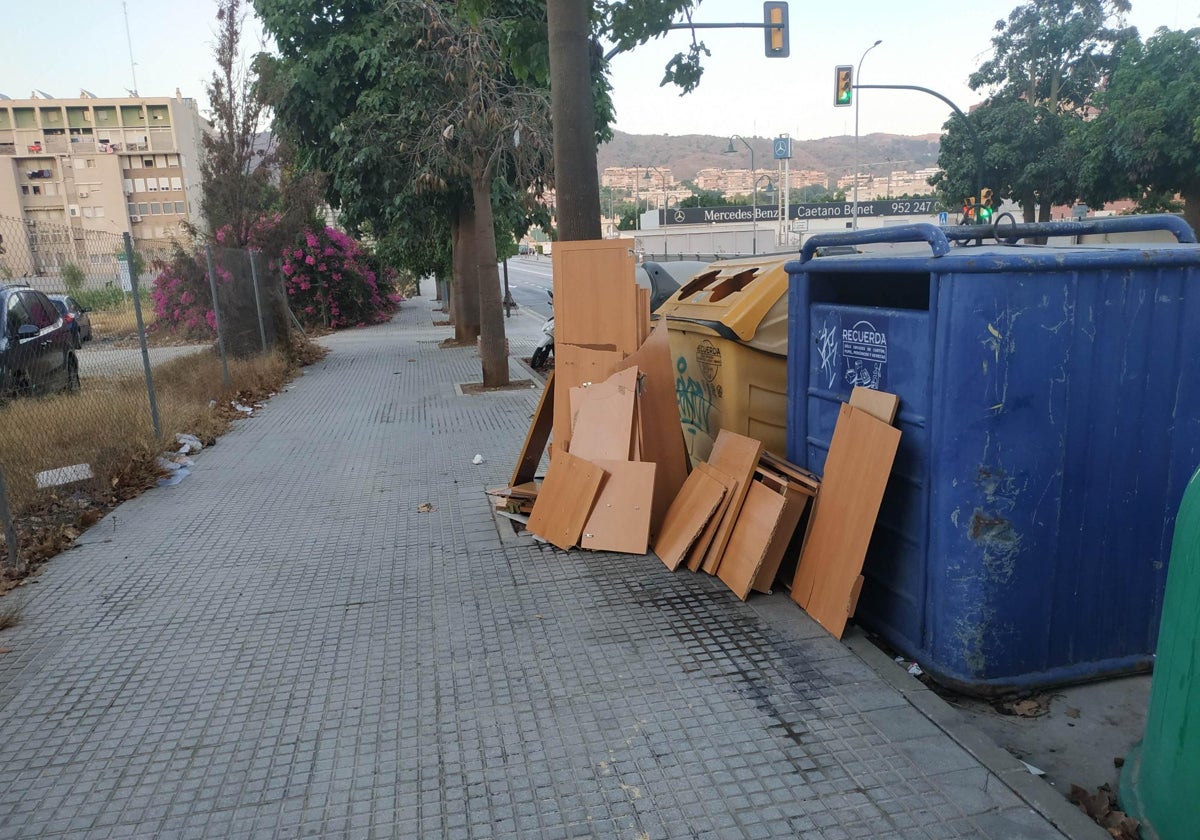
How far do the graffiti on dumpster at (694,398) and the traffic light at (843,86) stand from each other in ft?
59.7

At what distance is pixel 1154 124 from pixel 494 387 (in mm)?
25312

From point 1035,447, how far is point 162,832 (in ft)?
10.8

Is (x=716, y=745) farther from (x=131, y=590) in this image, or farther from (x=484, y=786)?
(x=131, y=590)

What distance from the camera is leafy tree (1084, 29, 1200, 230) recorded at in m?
25.6

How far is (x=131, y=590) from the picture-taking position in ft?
15.4

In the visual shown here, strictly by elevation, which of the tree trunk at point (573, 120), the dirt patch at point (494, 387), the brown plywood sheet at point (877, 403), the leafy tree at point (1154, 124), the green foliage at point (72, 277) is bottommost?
the dirt patch at point (494, 387)

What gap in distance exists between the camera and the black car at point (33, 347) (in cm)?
834

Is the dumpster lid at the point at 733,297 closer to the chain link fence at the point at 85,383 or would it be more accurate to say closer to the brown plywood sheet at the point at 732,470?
the brown plywood sheet at the point at 732,470

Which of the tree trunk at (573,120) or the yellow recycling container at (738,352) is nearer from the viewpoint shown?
the yellow recycling container at (738,352)

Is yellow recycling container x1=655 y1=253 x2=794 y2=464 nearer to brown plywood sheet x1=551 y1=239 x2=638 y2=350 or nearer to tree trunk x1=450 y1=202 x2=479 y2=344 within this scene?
brown plywood sheet x1=551 y1=239 x2=638 y2=350

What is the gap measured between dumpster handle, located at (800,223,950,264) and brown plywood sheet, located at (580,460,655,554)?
1.53 m

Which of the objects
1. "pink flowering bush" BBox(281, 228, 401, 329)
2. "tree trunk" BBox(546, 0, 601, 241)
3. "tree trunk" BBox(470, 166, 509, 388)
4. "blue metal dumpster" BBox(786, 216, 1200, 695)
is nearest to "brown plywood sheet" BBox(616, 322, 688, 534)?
"tree trunk" BBox(546, 0, 601, 241)

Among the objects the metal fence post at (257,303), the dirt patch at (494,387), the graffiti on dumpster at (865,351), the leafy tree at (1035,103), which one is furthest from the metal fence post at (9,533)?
the leafy tree at (1035,103)

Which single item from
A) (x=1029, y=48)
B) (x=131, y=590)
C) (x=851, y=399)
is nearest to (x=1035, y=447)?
(x=851, y=399)
